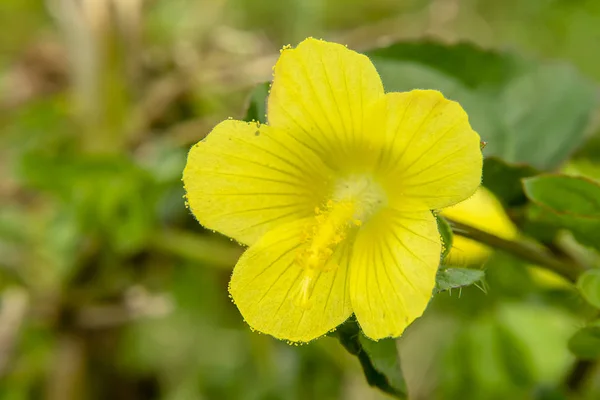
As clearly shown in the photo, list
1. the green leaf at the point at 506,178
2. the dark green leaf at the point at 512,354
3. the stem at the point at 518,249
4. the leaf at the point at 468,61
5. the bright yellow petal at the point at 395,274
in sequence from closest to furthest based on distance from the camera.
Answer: the bright yellow petal at the point at 395,274 → the stem at the point at 518,249 → the green leaf at the point at 506,178 → the leaf at the point at 468,61 → the dark green leaf at the point at 512,354

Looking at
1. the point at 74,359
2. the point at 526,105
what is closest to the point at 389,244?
the point at 526,105

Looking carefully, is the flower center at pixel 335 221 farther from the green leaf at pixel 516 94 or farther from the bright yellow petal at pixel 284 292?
the green leaf at pixel 516 94

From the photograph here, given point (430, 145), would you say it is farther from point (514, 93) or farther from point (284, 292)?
point (514, 93)

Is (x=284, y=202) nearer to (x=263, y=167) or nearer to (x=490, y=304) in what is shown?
(x=263, y=167)

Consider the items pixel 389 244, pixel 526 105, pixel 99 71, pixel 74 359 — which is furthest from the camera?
pixel 99 71

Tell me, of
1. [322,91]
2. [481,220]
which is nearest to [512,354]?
[481,220]

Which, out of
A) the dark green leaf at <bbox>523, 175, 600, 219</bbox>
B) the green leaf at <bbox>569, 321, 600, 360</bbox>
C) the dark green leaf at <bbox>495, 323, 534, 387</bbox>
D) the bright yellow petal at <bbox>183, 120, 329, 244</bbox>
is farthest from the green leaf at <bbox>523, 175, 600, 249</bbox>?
the dark green leaf at <bbox>495, 323, 534, 387</bbox>

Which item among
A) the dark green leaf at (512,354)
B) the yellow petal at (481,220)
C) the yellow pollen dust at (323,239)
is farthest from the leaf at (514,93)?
the dark green leaf at (512,354)
